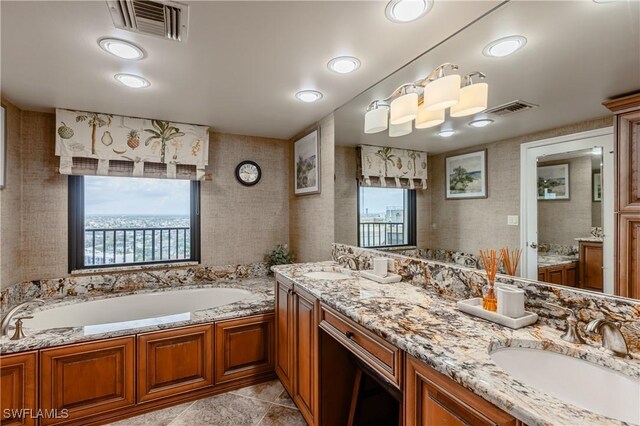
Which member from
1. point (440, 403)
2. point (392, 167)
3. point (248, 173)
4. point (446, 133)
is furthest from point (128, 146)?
point (440, 403)

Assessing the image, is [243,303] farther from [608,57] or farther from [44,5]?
[608,57]

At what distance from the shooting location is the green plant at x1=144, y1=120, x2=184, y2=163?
3014 millimetres

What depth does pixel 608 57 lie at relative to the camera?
107 cm

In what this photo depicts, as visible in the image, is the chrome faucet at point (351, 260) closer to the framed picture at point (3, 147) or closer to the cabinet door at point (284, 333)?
the cabinet door at point (284, 333)

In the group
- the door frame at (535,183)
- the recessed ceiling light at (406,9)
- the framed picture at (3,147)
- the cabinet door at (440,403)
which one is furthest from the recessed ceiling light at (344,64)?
the framed picture at (3,147)

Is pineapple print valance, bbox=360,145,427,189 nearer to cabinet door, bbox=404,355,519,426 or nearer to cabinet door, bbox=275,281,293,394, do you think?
cabinet door, bbox=275,281,293,394

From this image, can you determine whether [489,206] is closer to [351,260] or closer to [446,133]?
[446,133]

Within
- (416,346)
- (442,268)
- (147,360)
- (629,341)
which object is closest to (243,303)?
(147,360)

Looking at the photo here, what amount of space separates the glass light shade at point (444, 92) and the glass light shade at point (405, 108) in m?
0.15

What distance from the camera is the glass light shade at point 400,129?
192 cm

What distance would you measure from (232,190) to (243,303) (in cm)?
143

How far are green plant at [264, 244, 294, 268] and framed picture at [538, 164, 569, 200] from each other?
278 centimetres

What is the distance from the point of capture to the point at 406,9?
1.37 metres

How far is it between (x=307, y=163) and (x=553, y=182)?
7.58 ft
